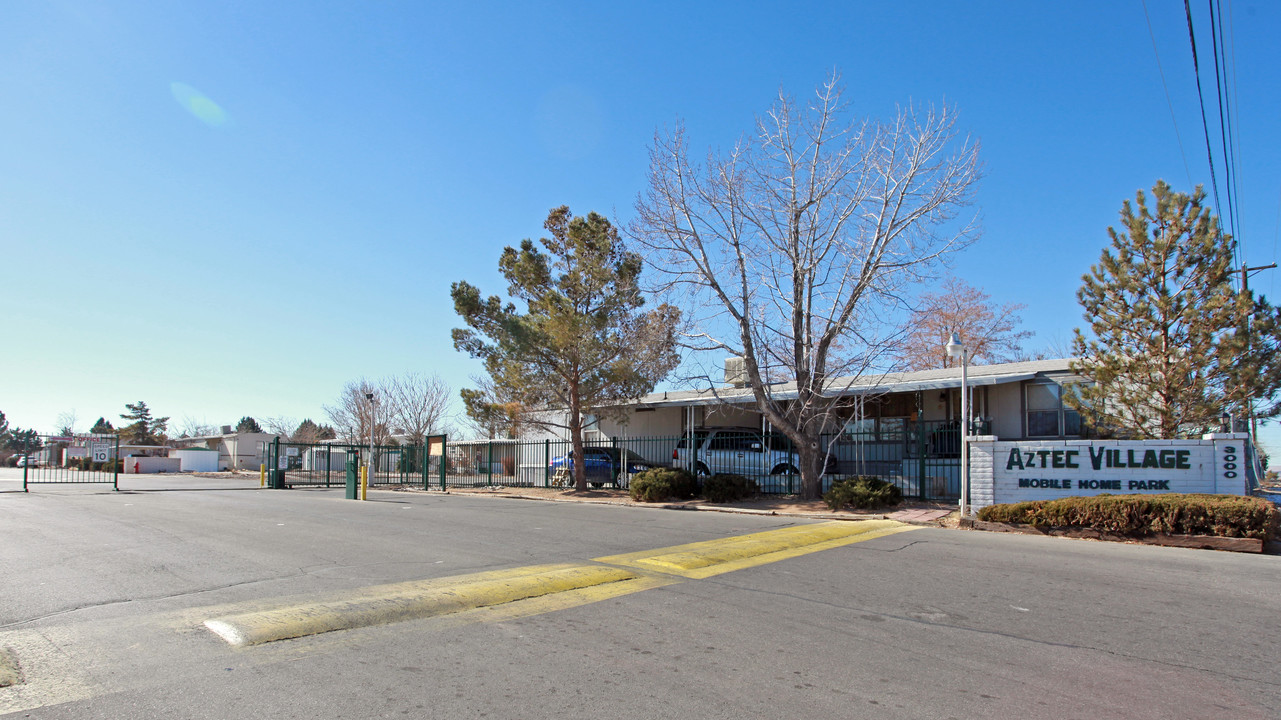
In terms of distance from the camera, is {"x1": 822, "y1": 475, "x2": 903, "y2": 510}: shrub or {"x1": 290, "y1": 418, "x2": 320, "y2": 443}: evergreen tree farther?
{"x1": 290, "y1": 418, "x2": 320, "y2": 443}: evergreen tree

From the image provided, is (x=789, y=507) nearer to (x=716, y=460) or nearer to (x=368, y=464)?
(x=716, y=460)

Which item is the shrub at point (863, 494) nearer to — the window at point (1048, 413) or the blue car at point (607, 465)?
the window at point (1048, 413)

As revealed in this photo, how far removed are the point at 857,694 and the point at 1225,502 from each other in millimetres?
9352

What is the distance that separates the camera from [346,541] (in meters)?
10.5

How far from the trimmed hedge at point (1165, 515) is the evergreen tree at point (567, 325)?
463 inches

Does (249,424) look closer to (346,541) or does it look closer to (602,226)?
(602,226)

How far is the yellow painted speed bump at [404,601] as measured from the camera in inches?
217

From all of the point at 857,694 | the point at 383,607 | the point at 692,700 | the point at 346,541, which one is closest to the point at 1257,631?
the point at 857,694

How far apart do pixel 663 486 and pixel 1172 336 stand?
12070mm

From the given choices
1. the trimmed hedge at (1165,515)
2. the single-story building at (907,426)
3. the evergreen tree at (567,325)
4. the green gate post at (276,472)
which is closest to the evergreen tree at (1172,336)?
the single-story building at (907,426)

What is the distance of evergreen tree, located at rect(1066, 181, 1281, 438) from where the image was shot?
1608 cm

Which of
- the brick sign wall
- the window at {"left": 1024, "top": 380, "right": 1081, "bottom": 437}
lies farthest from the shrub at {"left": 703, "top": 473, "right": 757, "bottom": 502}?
the window at {"left": 1024, "top": 380, "right": 1081, "bottom": 437}

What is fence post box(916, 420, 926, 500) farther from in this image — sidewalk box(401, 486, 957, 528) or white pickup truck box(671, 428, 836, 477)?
white pickup truck box(671, 428, 836, 477)

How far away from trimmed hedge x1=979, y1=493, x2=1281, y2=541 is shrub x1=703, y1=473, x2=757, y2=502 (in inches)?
279
